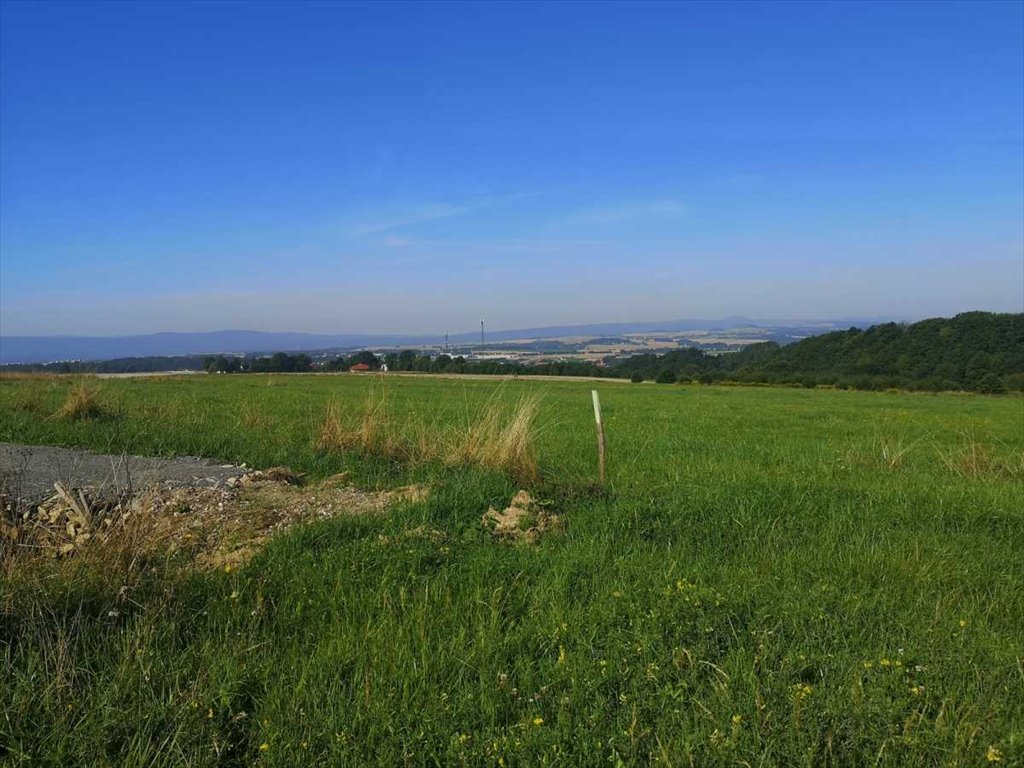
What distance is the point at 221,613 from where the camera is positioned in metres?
3.85

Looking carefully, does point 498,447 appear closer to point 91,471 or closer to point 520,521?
point 520,521

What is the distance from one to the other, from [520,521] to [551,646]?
2277mm

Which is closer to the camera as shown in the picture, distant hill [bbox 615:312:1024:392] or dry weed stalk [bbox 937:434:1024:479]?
dry weed stalk [bbox 937:434:1024:479]

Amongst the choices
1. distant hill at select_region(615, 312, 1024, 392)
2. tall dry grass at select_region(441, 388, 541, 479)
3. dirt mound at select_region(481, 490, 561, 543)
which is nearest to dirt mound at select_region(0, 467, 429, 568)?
dirt mound at select_region(481, 490, 561, 543)

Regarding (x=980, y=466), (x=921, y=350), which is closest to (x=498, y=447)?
(x=980, y=466)

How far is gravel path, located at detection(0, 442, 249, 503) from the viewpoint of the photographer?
6.77m

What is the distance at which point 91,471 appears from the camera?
814 centimetres

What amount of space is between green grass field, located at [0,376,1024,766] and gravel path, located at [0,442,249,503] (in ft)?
10.3

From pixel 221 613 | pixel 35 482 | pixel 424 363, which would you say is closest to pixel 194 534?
pixel 221 613

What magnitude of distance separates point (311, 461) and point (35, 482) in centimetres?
A: 306

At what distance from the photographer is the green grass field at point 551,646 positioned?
2.78m

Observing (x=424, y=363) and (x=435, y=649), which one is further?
(x=424, y=363)

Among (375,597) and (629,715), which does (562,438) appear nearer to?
(375,597)

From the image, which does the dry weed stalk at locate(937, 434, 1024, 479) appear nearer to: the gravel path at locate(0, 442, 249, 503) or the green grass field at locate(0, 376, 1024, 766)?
the green grass field at locate(0, 376, 1024, 766)
